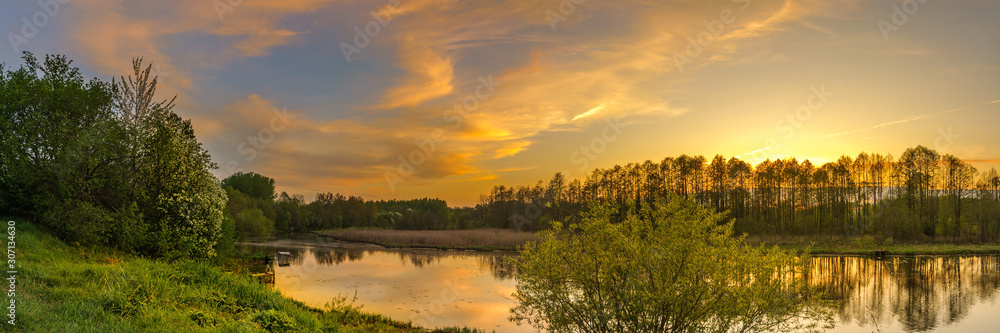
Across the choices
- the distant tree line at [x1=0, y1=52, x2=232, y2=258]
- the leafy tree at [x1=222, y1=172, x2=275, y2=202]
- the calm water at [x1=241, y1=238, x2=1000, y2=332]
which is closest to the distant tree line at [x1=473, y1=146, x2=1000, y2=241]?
the calm water at [x1=241, y1=238, x2=1000, y2=332]

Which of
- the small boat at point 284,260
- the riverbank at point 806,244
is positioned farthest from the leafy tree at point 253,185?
the small boat at point 284,260

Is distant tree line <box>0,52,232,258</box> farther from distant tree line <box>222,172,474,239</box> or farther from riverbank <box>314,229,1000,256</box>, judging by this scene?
distant tree line <box>222,172,474,239</box>

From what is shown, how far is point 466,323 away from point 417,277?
43.2 feet

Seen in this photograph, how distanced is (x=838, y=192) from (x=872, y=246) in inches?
664

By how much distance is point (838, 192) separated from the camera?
62.6m

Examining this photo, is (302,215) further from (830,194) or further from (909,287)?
(909,287)

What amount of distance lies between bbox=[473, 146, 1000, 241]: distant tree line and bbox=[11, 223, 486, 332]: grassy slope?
1713 inches

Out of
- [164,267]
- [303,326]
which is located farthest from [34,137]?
[303,326]

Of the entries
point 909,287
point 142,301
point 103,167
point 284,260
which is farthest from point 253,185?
point 909,287

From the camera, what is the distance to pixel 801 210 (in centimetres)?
6831

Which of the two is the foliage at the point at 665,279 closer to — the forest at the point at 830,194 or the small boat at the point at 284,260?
the small boat at the point at 284,260

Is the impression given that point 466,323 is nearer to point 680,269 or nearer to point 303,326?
point 303,326

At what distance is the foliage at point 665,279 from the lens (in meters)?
9.02

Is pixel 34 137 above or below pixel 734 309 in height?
above
